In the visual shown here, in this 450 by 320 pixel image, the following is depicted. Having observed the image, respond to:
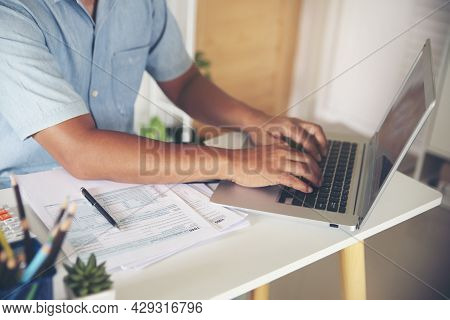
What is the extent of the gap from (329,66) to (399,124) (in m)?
1.97

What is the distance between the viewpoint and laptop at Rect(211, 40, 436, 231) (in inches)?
33.0

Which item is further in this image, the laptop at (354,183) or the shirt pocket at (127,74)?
the shirt pocket at (127,74)

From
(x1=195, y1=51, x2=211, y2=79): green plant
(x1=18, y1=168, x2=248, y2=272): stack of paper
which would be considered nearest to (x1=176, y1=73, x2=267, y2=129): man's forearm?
(x1=18, y1=168, x2=248, y2=272): stack of paper

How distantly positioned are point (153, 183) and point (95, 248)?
0.70 feet

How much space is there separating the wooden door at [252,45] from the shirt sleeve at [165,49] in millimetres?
1139

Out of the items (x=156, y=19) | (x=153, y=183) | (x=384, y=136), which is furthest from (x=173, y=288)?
(x=156, y=19)

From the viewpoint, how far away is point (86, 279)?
2.05 feet

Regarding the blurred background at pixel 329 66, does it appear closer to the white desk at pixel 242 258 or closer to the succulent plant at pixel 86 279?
the white desk at pixel 242 258

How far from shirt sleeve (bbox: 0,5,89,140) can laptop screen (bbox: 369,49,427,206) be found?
552mm

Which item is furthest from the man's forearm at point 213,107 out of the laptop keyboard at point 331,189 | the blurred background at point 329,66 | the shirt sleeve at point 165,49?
the blurred background at point 329,66

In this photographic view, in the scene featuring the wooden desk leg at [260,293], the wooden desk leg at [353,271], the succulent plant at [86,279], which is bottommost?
the wooden desk leg at [260,293]

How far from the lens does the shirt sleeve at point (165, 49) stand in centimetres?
127

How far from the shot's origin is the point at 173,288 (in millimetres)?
697
